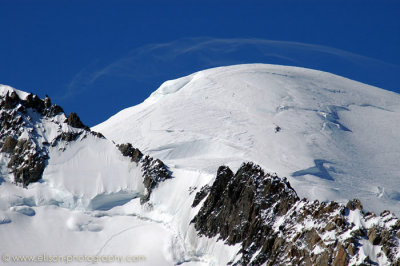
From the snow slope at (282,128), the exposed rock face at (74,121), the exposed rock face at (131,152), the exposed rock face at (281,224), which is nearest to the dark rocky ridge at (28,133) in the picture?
the exposed rock face at (74,121)

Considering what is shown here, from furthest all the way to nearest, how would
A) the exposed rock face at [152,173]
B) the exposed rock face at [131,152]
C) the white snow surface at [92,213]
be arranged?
the exposed rock face at [131,152] → the exposed rock face at [152,173] → the white snow surface at [92,213]

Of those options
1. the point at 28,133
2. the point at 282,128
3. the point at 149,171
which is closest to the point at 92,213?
the point at 149,171

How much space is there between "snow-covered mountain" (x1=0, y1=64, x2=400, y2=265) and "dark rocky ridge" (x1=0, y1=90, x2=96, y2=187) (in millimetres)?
149

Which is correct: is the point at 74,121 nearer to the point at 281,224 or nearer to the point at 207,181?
the point at 207,181

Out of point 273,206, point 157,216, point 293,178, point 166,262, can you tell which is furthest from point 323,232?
point 293,178

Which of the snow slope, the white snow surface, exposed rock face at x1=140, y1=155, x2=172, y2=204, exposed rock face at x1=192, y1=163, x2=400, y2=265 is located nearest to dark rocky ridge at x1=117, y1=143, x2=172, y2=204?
exposed rock face at x1=140, y1=155, x2=172, y2=204

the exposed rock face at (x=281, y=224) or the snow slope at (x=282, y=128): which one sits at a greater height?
the snow slope at (x=282, y=128)

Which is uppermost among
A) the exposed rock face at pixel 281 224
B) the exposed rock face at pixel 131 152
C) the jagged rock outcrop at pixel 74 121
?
the jagged rock outcrop at pixel 74 121

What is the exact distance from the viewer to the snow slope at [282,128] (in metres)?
111

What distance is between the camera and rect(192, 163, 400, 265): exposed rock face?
7138 cm

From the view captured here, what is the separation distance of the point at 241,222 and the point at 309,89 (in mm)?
64830

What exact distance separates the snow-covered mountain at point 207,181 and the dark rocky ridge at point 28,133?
0.15 metres

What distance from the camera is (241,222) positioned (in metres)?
87.4

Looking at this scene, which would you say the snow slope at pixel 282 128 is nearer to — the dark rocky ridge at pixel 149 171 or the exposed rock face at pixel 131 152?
the dark rocky ridge at pixel 149 171
